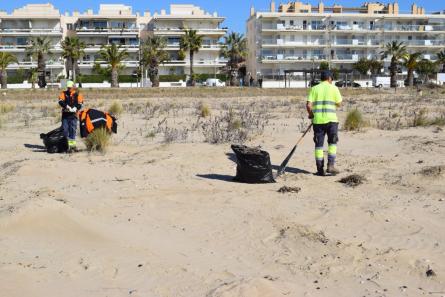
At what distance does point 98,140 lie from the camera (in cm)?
1175

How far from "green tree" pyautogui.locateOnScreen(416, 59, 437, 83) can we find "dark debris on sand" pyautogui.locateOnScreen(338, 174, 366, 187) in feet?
259

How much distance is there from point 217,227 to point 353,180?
112 inches

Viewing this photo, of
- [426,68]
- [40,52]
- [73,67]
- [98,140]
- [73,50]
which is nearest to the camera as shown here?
[98,140]

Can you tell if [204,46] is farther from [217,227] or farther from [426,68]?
[217,227]

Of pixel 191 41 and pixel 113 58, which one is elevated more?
pixel 191 41

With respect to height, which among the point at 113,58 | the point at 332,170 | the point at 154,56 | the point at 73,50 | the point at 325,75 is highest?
the point at 73,50

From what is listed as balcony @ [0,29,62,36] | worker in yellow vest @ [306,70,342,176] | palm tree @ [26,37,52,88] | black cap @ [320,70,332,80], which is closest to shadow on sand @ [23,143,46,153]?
worker in yellow vest @ [306,70,342,176]

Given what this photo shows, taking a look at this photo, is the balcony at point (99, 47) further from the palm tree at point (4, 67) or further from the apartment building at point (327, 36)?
the apartment building at point (327, 36)

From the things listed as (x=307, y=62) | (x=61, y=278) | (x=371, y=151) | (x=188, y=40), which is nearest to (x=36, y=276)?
(x=61, y=278)

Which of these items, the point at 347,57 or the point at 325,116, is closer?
the point at 325,116

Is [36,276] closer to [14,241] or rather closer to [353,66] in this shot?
[14,241]

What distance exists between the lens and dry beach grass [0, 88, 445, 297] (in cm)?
486

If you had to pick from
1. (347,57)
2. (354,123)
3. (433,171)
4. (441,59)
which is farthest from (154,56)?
(433,171)

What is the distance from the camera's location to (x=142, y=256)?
5.47 meters
